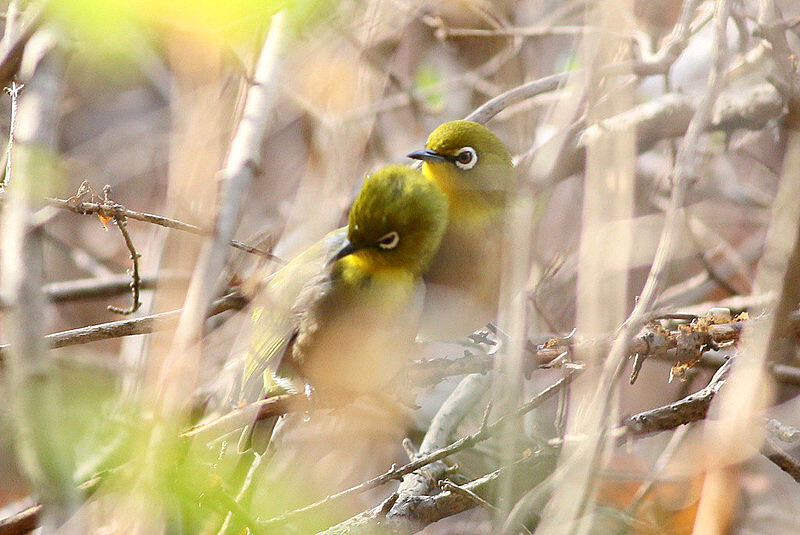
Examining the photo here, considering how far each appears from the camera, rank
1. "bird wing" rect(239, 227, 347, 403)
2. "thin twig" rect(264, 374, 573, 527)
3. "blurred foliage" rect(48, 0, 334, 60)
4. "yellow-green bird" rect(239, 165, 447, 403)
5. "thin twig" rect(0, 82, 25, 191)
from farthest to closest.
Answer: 1. "bird wing" rect(239, 227, 347, 403)
2. "yellow-green bird" rect(239, 165, 447, 403)
3. "thin twig" rect(0, 82, 25, 191)
4. "thin twig" rect(264, 374, 573, 527)
5. "blurred foliage" rect(48, 0, 334, 60)

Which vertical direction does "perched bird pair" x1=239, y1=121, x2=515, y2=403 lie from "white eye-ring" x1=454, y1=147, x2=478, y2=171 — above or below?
below

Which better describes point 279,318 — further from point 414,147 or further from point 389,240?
point 414,147

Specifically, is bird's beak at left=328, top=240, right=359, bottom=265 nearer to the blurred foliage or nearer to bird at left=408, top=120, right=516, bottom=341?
bird at left=408, top=120, right=516, bottom=341

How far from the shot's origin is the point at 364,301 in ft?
11.3

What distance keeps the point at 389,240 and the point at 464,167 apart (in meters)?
0.75

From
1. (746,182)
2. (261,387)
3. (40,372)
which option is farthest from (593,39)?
(746,182)

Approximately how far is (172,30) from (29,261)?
7.79 feet

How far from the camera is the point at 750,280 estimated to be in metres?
5.06

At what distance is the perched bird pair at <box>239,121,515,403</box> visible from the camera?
3.44 metres

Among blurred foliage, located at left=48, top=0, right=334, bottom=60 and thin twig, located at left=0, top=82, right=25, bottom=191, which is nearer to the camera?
blurred foliage, located at left=48, top=0, right=334, bottom=60

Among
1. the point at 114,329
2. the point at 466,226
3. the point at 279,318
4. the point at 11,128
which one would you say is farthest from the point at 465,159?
the point at 11,128

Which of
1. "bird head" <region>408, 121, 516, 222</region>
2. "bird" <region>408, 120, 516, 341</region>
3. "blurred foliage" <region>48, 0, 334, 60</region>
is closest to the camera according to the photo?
"blurred foliage" <region>48, 0, 334, 60</region>

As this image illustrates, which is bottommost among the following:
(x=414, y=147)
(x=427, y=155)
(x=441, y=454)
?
(x=441, y=454)

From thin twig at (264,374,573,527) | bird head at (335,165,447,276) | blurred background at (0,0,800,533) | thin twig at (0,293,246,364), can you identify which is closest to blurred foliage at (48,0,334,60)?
blurred background at (0,0,800,533)
